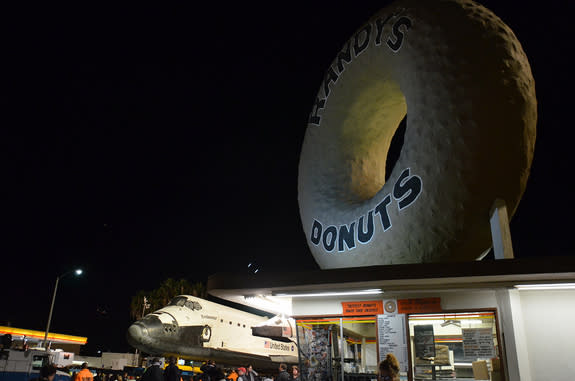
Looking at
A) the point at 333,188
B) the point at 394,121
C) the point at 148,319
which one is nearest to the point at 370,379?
the point at 333,188

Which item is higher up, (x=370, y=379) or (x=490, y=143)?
(x=490, y=143)

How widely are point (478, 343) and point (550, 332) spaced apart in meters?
0.87

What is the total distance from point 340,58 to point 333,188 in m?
2.67

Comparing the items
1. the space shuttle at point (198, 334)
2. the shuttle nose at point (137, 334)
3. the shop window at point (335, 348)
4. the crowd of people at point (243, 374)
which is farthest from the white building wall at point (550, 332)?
the shuttle nose at point (137, 334)

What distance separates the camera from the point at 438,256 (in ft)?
19.1

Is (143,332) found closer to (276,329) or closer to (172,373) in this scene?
(172,373)

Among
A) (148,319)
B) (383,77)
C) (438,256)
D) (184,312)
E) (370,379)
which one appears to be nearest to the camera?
(438,256)

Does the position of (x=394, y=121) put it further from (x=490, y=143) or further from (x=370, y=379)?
(x=370, y=379)

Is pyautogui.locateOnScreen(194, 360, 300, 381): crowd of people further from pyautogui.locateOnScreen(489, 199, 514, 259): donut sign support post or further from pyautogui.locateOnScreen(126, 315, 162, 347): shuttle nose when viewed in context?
pyautogui.locateOnScreen(489, 199, 514, 259): donut sign support post

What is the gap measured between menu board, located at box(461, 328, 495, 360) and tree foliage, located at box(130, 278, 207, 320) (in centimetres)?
3721

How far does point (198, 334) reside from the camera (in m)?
17.1

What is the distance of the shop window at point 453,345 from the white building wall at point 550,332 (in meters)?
0.42

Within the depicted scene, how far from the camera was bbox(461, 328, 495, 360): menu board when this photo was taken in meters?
5.64

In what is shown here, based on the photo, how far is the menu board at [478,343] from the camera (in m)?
5.64
